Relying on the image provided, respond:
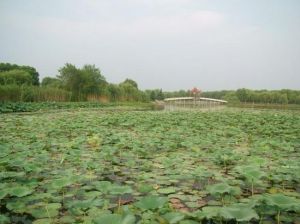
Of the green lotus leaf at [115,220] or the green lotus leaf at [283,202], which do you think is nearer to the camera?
the green lotus leaf at [115,220]

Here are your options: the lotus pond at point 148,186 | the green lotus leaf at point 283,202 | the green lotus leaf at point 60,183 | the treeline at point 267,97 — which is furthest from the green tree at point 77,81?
the treeline at point 267,97

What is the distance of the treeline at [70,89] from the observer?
64.6 ft

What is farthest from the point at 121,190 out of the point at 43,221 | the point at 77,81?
the point at 77,81

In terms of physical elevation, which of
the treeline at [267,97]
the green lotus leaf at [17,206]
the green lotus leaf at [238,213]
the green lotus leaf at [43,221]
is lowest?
the green lotus leaf at [43,221]

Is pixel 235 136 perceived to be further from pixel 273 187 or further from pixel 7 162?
pixel 7 162

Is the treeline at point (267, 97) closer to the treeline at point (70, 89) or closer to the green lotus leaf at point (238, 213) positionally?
the treeline at point (70, 89)

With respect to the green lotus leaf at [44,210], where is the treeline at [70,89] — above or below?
above

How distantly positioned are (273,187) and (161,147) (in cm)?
251

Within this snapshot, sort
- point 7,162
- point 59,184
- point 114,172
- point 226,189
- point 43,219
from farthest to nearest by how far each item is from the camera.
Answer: point 114,172 < point 7,162 < point 59,184 < point 226,189 < point 43,219

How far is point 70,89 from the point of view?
27578mm

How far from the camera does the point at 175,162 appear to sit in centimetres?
397

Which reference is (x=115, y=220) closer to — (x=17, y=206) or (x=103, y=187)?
(x=103, y=187)

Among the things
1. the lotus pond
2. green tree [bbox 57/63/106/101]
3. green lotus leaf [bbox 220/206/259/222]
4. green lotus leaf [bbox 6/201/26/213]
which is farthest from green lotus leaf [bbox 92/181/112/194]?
green tree [bbox 57/63/106/101]

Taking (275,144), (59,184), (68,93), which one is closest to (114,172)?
(59,184)
